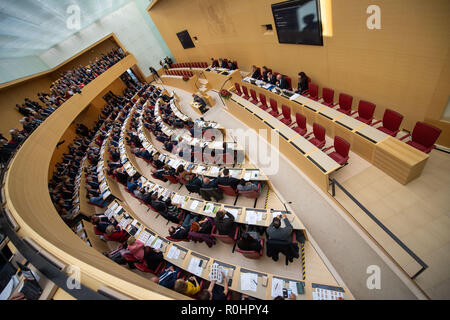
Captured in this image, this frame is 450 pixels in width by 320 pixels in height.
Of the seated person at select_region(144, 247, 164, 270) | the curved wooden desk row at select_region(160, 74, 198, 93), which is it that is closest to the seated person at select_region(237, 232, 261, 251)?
the seated person at select_region(144, 247, 164, 270)

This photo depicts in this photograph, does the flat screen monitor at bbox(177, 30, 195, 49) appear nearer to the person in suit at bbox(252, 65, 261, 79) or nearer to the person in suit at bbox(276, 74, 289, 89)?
the person in suit at bbox(252, 65, 261, 79)

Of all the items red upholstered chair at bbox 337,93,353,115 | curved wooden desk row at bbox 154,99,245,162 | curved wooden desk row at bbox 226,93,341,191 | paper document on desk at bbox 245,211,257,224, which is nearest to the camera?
paper document on desk at bbox 245,211,257,224

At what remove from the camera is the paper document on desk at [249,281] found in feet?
12.0

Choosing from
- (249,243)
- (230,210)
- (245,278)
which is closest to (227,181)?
(230,210)

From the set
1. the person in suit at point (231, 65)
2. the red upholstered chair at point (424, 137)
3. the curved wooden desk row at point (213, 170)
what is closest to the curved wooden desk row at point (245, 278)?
the curved wooden desk row at point (213, 170)

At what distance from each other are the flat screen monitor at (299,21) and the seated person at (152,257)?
7.99 m

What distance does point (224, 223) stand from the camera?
14.8ft

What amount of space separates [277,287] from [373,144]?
3.91 meters

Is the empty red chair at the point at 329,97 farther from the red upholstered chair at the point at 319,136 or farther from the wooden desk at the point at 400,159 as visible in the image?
the wooden desk at the point at 400,159

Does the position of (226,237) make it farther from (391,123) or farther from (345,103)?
(345,103)

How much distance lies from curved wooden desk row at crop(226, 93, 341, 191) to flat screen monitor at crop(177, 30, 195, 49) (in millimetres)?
10600

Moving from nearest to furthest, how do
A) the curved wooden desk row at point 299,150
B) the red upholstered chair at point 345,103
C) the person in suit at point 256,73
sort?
the curved wooden desk row at point 299,150 → the red upholstered chair at point 345,103 → the person in suit at point 256,73

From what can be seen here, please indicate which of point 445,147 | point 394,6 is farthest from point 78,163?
point 445,147

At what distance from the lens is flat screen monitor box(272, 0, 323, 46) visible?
20.1 ft
